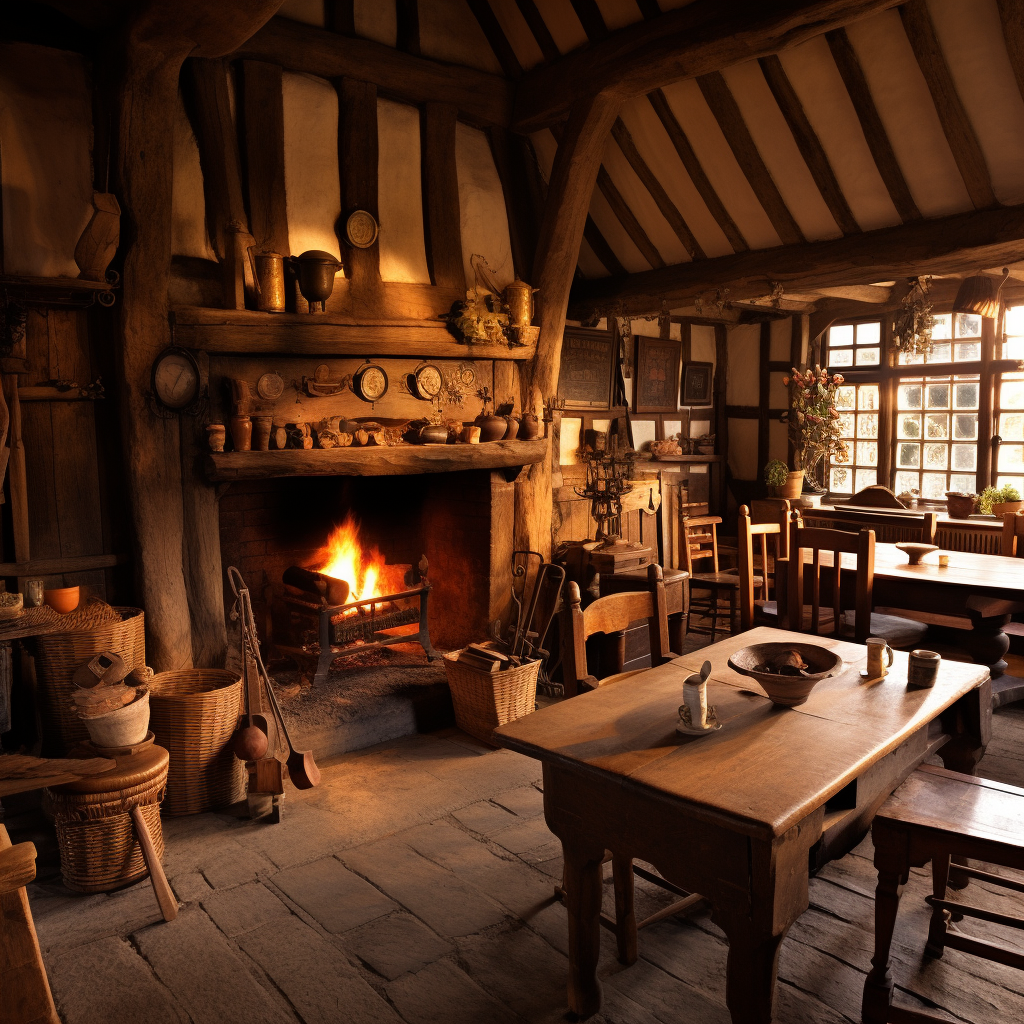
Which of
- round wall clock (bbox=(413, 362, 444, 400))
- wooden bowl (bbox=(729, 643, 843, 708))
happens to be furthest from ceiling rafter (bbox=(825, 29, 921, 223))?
wooden bowl (bbox=(729, 643, 843, 708))

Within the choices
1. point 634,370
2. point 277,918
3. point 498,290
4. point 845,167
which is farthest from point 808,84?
point 277,918

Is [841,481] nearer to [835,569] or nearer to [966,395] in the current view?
[966,395]

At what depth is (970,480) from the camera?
24.1 feet

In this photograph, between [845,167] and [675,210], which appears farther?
[675,210]

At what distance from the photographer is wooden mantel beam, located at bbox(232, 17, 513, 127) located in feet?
14.1

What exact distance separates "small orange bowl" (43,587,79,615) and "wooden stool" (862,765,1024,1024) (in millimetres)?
3239

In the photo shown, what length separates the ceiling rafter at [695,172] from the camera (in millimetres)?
5219

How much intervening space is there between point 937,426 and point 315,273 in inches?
231

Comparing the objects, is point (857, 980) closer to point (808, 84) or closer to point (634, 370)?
point (808, 84)

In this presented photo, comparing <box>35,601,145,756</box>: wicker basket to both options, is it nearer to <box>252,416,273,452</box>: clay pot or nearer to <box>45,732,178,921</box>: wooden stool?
<box>45,732,178,921</box>: wooden stool

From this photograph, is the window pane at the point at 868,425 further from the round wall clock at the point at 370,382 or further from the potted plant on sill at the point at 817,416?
the round wall clock at the point at 370,382

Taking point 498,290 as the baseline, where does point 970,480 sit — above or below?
below

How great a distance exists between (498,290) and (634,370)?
2.39 metres

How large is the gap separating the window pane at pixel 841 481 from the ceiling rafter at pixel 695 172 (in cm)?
325
